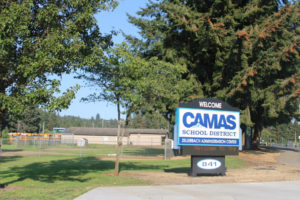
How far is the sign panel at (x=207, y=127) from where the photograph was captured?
599 inches

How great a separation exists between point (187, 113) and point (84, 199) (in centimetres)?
744

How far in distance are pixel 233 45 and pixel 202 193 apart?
64.8 feet

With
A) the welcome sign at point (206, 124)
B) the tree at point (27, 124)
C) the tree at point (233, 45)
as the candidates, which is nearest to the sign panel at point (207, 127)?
the welcome sign at point (206, 124)

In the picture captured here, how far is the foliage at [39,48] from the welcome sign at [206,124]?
5263 mm

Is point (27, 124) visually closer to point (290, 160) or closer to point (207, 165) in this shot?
point (290, 160)

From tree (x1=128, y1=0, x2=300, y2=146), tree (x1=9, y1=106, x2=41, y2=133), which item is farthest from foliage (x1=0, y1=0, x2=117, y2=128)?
tree (x1=9, y1=106, x2=41, y2=133)

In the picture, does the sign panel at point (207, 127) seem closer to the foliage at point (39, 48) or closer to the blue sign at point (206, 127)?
the blue sign at point (206, 127)

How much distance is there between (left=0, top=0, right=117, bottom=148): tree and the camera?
10578mm

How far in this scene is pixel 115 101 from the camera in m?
16.1

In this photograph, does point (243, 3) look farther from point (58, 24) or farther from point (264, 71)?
point (58, 24)

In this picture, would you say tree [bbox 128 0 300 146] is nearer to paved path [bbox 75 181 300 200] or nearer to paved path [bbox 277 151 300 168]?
paved path [bbox 277 151 300 168]

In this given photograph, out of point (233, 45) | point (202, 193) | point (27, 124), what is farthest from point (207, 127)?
point (27, 124)

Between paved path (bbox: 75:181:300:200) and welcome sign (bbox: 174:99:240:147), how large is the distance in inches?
142

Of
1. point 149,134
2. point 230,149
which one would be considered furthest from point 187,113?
point 149,134
